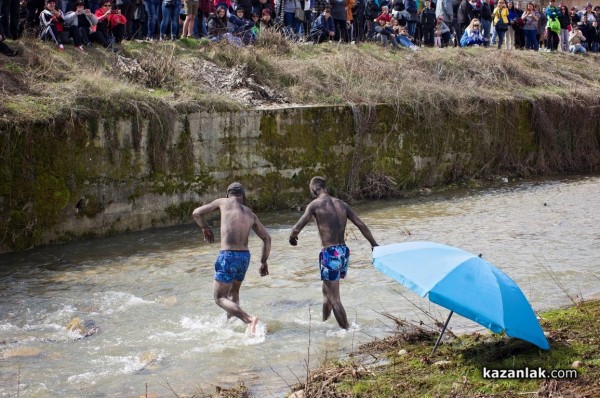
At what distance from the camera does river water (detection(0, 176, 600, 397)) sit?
31.0ft

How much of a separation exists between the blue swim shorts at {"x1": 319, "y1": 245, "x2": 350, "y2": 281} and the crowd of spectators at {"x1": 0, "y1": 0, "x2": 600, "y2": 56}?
10328 millimetres

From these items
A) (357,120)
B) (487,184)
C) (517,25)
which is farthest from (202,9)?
(517,25)

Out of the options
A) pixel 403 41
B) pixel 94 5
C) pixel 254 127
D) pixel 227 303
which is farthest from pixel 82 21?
pixel 227 303

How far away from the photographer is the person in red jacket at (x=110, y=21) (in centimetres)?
1997

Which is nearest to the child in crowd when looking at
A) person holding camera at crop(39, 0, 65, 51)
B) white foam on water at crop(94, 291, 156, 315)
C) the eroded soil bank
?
the eroded soil bank

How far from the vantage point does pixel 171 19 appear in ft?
72.1

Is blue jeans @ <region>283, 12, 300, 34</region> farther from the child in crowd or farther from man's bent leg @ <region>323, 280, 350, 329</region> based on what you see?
man's bent leg @ <region>323, 280, 350, 329</region>

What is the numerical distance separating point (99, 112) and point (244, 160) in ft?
11.5

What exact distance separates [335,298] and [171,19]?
43.3ft

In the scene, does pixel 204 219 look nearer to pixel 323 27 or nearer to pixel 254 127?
pixel 254 127

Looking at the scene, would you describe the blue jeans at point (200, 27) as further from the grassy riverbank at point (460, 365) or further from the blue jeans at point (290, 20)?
the grassy riverbank at point (460, 365)

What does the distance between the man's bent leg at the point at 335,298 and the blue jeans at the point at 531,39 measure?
22.5 m

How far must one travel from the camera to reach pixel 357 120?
21.0 meters

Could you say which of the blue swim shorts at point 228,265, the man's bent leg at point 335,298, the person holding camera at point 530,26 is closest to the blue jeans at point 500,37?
the person holding camera at point 530,26
